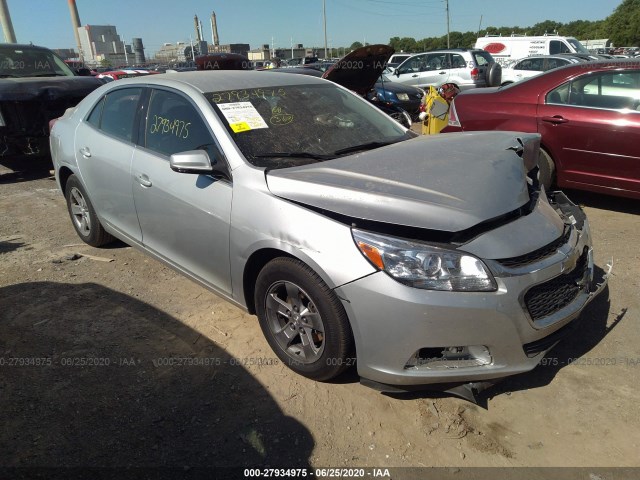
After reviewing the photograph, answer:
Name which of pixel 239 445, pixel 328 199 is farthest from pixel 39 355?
pixel 328 199

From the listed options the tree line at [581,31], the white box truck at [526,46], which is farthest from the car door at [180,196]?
the tree line at [581,31]

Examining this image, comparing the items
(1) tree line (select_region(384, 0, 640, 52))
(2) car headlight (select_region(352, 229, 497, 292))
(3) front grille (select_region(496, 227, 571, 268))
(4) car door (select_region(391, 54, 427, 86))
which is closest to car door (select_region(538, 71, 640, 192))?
(3) front grille (select_region(496, 227, 571, 268))

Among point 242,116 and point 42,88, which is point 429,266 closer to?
point 242,116

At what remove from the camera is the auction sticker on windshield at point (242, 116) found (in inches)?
117

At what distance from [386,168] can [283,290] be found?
0.89 meters

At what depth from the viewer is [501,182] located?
8.39 feet

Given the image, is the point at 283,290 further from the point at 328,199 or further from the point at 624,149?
the point at 624,149

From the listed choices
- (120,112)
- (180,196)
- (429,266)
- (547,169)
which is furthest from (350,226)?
(547,169)

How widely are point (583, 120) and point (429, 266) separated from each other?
3624 mm

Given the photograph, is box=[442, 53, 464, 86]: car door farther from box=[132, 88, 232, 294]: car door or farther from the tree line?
the tree line

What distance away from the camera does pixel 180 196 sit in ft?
10.1

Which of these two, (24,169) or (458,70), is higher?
(458,70)

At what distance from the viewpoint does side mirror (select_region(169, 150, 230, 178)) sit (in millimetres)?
2748

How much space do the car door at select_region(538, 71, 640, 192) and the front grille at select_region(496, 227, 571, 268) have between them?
2651 mm
